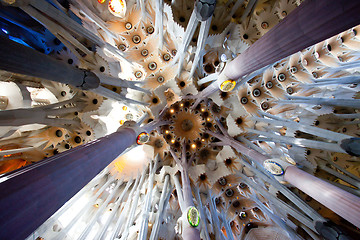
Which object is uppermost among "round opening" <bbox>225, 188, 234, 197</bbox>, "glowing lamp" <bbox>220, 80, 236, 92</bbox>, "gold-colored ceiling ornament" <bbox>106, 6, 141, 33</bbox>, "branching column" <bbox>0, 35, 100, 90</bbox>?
"gold-colored ceiling ornament" <bbox>106, 6, 141, 33</bbox>

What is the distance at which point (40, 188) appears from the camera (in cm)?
180

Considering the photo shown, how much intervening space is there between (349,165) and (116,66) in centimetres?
1386

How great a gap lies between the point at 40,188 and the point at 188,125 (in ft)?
33.2

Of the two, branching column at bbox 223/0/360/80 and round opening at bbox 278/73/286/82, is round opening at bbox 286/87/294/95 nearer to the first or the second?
round opening at bbox 278/73/286/82

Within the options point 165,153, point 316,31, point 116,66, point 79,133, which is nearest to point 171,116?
point 165,153

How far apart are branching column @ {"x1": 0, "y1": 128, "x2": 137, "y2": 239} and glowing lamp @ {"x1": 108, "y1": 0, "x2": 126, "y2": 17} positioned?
729cm

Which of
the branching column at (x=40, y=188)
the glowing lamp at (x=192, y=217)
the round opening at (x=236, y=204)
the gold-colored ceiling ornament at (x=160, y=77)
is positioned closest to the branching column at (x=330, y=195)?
the glowing lamp at (x=192, y=217)

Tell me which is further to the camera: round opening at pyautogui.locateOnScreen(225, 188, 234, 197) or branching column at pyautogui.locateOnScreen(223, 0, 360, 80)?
round opening at pyautogui.locateOnScreen(225, 188, 234, 197)

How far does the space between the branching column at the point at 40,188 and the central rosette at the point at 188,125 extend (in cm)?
865

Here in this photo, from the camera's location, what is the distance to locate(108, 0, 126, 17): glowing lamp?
24.9 feet

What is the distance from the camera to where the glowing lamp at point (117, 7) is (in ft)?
24.9

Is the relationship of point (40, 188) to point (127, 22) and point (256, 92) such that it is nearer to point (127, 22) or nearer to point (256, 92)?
point (127, 22)

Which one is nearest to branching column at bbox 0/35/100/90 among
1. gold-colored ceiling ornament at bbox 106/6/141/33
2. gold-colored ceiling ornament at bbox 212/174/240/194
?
gold-colored ceiling ornament at bbox 106/6/141/33

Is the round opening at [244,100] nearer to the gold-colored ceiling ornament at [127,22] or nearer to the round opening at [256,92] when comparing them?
the round opening at [256,92]
